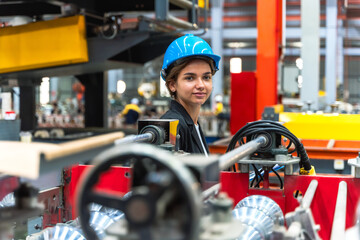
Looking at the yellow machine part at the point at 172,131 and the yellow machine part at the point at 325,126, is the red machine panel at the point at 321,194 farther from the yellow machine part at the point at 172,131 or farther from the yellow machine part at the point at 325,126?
the yellow machine part at the point at 325,126

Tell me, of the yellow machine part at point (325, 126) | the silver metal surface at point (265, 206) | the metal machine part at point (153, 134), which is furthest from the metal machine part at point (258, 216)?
the yellow machine part at point (325, 126)

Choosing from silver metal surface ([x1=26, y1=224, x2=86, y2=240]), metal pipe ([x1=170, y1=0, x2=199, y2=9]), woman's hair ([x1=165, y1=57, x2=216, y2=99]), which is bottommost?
silver metal surface ([x1=26, y1=224, x2=86, y2=240])

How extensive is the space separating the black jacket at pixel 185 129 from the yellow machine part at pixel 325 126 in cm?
201

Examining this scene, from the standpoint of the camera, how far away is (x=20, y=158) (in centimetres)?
81

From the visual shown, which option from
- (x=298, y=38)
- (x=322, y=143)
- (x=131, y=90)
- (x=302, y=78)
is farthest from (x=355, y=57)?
(x=322, y=143)

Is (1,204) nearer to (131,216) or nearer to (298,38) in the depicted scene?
(131,216)

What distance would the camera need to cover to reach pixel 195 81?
212 centimetres

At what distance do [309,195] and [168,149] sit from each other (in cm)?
56

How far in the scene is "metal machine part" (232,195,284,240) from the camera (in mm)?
1326

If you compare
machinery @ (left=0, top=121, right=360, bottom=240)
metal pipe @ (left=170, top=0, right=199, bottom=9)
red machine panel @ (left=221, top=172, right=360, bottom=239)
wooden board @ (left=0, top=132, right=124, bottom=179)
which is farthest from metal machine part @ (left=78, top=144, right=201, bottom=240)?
metal pipe @ (left=170, top=0, right=199, bottom=9)

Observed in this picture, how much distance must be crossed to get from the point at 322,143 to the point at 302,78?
2.81m

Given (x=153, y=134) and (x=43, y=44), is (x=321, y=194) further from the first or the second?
(x=43, y=44)

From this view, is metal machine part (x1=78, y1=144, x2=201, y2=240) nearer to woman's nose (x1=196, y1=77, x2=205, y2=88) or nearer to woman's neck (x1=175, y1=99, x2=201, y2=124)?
woman's nose (x1=196, y1=77, x2=205, y2=88)

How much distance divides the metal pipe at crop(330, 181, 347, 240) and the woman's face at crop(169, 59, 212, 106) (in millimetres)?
785
